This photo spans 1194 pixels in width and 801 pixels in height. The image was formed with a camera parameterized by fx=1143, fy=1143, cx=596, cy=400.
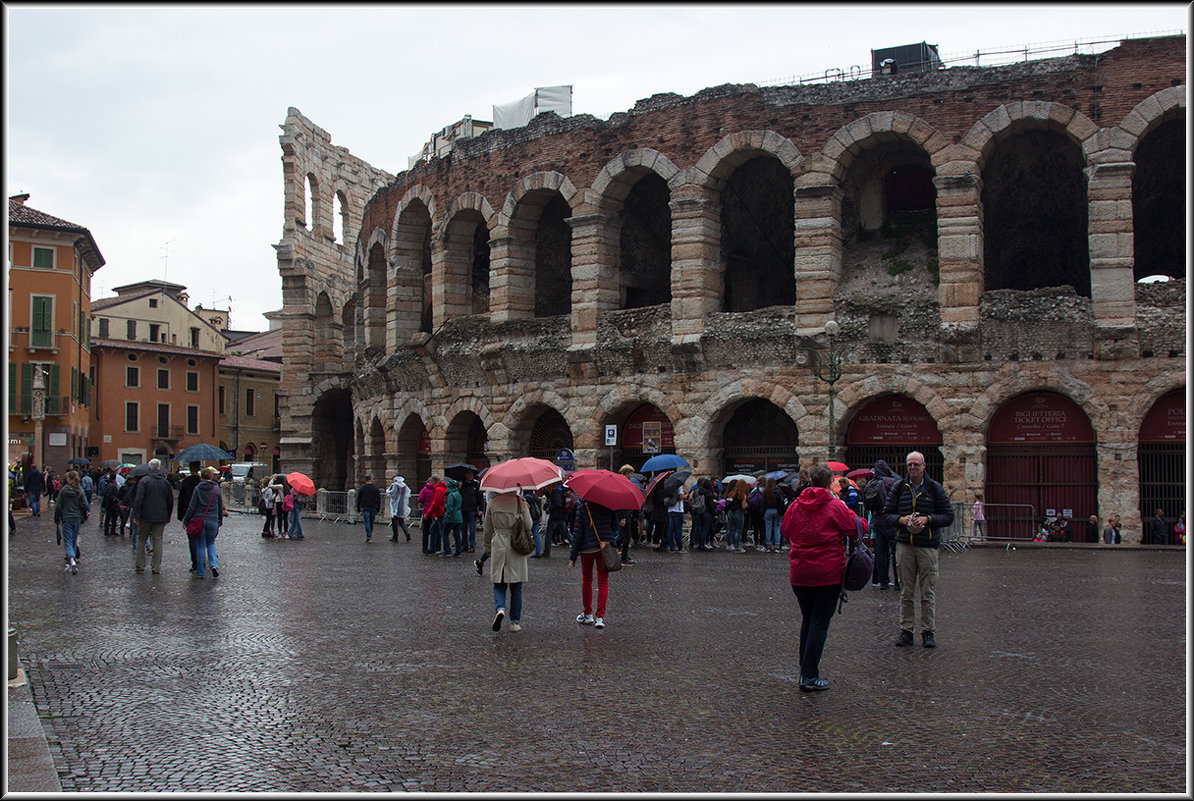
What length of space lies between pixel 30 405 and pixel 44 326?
321cm

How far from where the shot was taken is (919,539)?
10.1 meters

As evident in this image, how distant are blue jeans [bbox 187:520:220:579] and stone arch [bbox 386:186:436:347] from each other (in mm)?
19352

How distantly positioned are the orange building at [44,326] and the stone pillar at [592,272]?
2453 cm

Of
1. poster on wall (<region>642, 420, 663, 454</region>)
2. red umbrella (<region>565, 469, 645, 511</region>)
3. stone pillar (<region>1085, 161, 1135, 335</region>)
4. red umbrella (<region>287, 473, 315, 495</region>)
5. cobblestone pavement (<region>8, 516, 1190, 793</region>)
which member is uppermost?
stone pillar (<region>1085, 161, 1135, 335</region>)

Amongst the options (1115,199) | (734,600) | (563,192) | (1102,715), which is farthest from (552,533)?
(1102,715)

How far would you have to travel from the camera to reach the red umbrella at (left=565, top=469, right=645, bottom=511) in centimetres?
1122

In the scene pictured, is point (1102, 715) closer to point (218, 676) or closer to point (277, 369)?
point (218, 676)

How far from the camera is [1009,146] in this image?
88.4 ft

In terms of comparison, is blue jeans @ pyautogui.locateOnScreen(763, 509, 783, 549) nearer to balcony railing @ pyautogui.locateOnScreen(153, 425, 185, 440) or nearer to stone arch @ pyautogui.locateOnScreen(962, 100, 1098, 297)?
stone arch @ pyautogui.locateOnScreen(962, 100, 1098, 297)

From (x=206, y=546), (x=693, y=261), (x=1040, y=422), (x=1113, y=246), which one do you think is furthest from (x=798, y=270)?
(x=206, y=546)

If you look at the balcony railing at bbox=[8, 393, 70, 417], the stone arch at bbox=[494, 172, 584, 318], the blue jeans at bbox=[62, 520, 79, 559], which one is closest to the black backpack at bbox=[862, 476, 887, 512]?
the blue jeans at bbox=[62, 520, 79, 559]

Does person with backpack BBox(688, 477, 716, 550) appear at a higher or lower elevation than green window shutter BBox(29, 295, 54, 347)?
lower

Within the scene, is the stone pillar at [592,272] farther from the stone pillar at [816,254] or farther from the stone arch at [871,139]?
the stone arch at [871,139]

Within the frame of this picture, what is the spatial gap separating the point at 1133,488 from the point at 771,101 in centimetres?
1173
